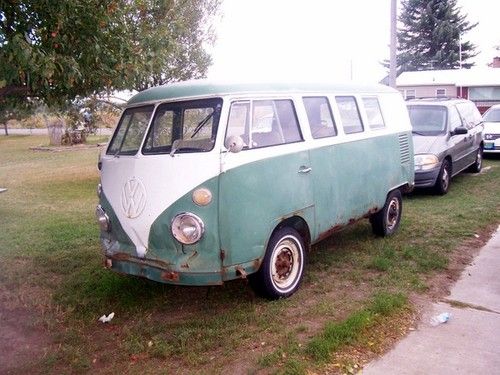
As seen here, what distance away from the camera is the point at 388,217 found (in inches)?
262

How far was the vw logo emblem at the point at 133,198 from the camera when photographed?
422 centimetres

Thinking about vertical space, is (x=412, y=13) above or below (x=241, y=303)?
above

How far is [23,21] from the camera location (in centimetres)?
437

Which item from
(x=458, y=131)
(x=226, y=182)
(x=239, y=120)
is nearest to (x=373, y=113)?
(x=239, y=120)

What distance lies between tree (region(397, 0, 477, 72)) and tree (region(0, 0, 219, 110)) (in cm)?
4182

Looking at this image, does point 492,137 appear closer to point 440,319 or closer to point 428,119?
point 428,119

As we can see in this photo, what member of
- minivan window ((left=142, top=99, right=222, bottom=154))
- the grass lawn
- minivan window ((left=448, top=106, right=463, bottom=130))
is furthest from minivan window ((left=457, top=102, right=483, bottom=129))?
minivan window ((left=142, top=99, right=222, bottom=154))

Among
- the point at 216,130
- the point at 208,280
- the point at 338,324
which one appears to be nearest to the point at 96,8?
the point at 216,130

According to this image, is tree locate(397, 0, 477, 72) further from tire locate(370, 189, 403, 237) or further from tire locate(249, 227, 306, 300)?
tire locate(249, 227, 306, 300)

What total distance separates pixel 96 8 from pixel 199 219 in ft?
7.27

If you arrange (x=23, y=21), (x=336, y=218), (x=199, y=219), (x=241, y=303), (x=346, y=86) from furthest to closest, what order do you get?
(x=346, y=86)
(x=336, y=218)
(x=241, y=303)
(x=23, y=21)
(x=199, y=219)

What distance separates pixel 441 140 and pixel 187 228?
6.91 m

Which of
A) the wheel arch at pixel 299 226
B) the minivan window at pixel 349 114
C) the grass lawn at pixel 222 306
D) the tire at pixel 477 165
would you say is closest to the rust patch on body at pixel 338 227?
the wheel arch at pixel 299 226

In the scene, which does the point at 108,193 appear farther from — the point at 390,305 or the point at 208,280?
the point at 390,305
